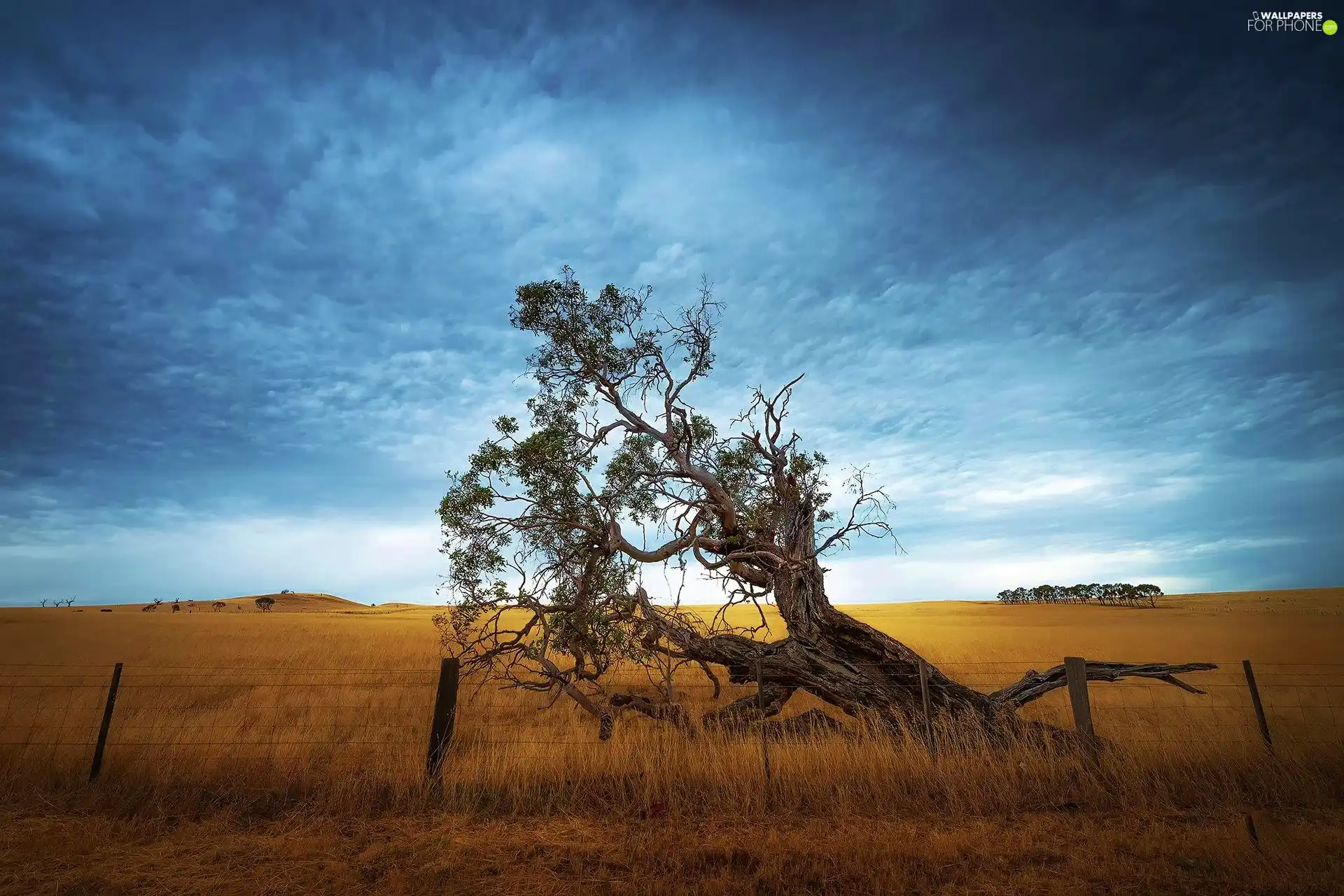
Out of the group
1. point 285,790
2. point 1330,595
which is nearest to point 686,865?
point 285,790

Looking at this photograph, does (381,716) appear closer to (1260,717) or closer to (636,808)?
(636,808)

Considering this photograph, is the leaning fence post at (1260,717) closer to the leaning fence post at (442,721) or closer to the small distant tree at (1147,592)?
the leaning fence post at (442,721)

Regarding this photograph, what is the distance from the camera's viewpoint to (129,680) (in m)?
17.5

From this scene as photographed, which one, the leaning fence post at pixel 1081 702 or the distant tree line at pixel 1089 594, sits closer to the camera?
the leaning fence post at pixel 1081 702

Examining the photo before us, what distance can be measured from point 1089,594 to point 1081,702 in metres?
114

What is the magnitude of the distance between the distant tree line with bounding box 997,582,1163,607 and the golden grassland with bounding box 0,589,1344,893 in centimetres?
8922

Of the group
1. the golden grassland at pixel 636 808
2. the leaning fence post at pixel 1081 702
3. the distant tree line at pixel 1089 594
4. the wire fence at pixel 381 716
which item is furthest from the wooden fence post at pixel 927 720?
the distant tree line at pixel 1089 594

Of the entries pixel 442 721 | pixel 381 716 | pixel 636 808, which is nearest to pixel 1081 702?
pixel 636 808

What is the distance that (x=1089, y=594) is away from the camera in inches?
4109

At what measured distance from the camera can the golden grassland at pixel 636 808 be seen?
611cm

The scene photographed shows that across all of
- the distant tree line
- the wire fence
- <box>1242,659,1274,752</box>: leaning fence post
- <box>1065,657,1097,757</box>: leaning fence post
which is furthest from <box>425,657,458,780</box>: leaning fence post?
the distant tree line

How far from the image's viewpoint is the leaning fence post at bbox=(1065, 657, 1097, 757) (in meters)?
9.31

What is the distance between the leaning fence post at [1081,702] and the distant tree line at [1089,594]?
8894 centimetres

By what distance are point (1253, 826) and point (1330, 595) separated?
9583 centimetres
